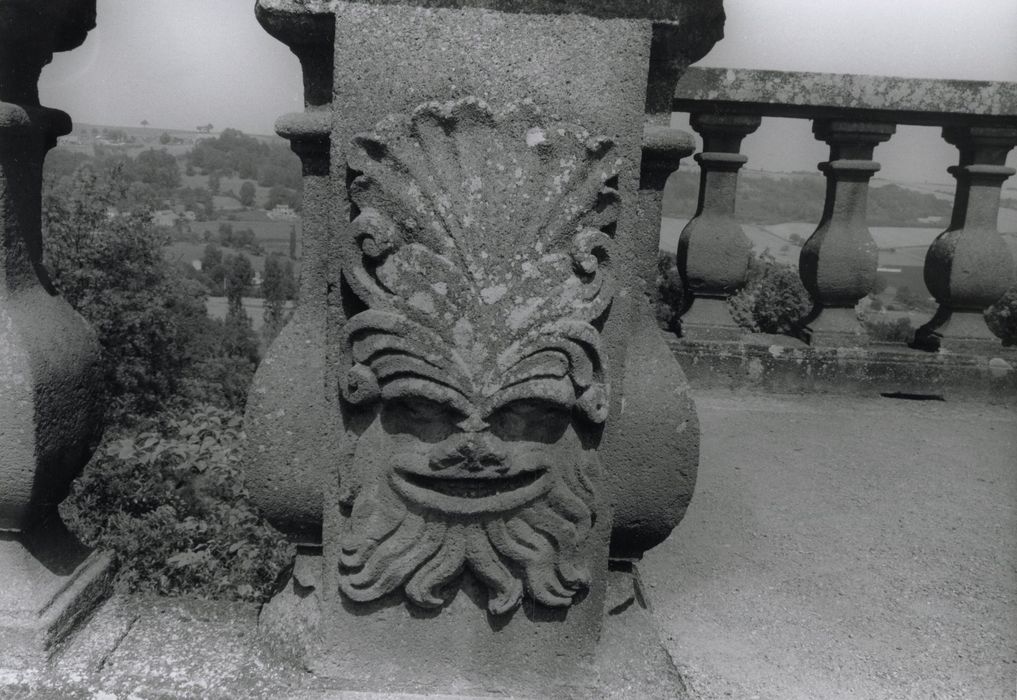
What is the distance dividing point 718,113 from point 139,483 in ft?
10.8

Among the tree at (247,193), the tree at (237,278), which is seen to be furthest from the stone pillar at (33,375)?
the tree at (237,278)

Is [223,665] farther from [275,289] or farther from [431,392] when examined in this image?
[275,289]

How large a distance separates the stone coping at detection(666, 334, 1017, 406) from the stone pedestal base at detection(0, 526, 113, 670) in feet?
9.79

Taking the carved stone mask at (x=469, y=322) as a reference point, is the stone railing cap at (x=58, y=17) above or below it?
above

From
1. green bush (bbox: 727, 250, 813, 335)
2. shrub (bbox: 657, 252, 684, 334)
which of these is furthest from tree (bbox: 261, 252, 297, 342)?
green bush (bbox: 727, 250, 813, 335)

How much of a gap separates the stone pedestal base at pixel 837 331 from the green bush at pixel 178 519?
8.93ft

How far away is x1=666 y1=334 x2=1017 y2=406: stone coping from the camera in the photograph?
4.26 m

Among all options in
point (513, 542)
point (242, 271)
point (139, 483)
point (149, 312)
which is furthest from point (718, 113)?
point (242, 271)

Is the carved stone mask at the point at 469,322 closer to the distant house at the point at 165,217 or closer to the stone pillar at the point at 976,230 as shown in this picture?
the stone pillar at the point at 976,230

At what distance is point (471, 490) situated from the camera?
1.64 meters

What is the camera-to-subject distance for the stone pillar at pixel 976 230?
4066 millimetres

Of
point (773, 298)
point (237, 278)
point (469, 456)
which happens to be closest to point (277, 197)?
point (237, 278)

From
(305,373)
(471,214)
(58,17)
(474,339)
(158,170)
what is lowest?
(305,373)

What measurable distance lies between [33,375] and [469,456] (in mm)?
875
